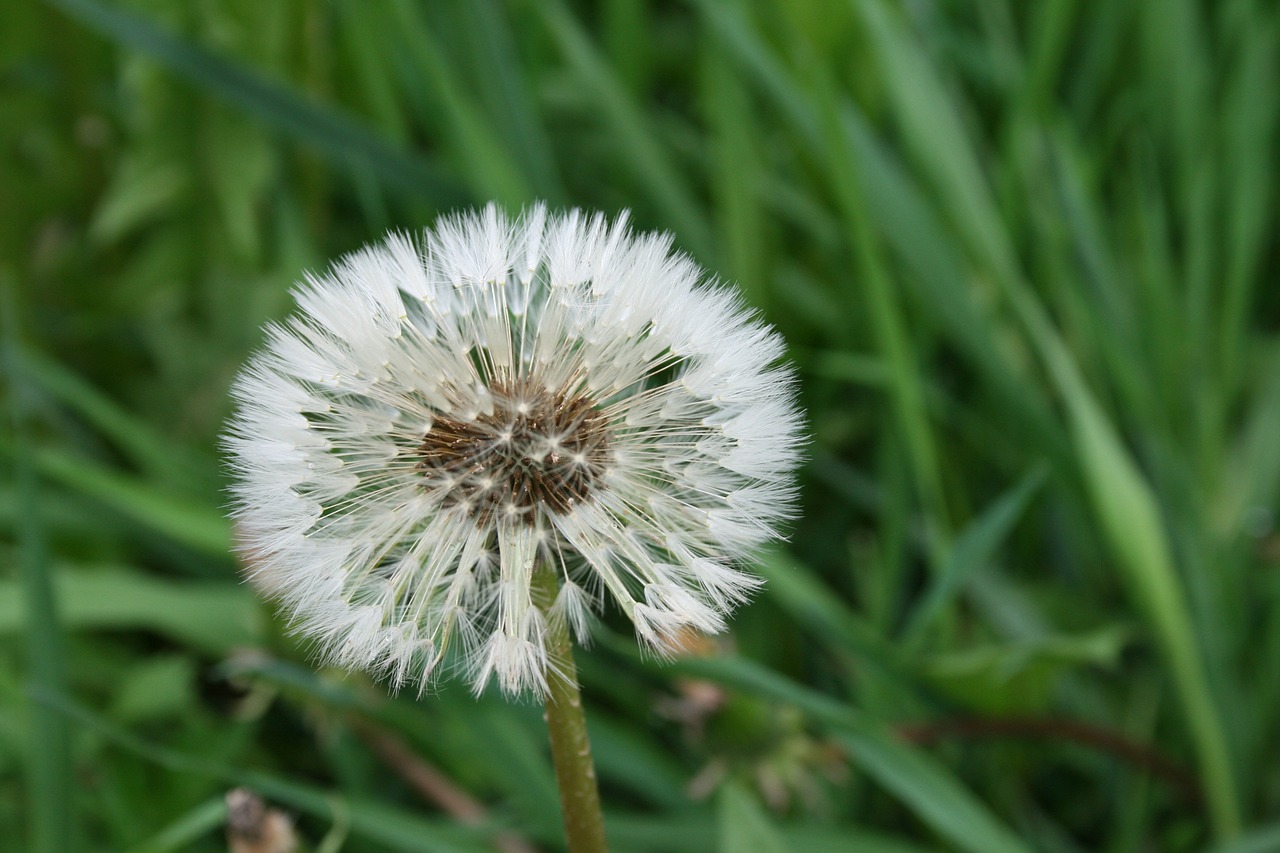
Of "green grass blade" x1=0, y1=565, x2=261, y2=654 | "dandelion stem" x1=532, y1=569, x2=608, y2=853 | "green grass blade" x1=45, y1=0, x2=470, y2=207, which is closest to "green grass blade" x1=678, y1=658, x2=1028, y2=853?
"dandelion stem" x1=532, y1=569, x2=608, y2=853

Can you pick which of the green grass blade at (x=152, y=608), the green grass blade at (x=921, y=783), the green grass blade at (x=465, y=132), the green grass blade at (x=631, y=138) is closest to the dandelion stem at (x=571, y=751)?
the green grass blade at (x=921, y=783)

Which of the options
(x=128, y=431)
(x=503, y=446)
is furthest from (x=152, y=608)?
(x=503, y=446)

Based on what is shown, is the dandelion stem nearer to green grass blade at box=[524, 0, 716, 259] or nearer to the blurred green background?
the blurred green background

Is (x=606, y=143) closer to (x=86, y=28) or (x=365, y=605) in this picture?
(x=86, y=28)

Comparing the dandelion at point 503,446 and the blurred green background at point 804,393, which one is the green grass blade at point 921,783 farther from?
the dandelion at point 503,446

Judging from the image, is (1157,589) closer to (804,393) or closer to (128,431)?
(804,393)

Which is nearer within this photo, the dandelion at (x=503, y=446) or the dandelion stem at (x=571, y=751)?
the dandelion stem at (x=571, y=751)
